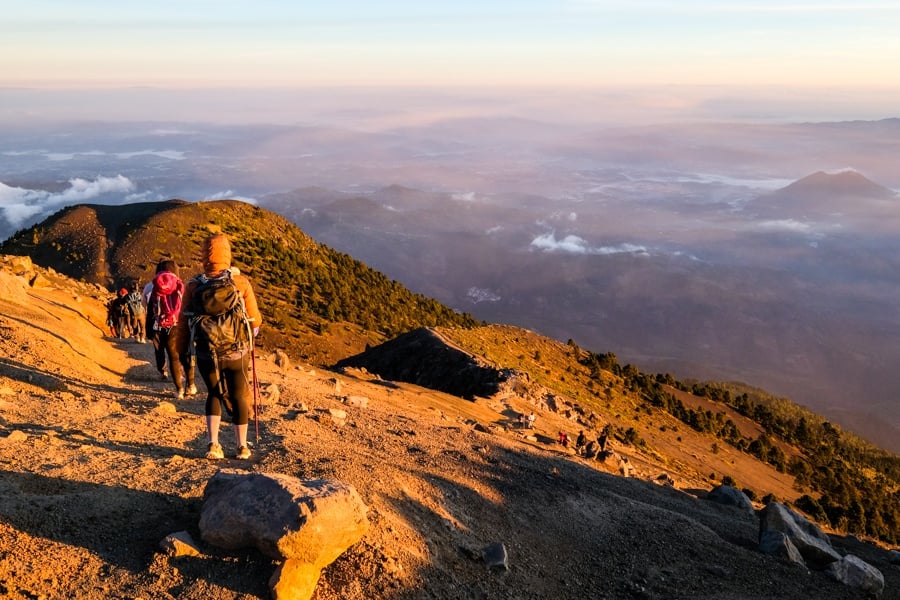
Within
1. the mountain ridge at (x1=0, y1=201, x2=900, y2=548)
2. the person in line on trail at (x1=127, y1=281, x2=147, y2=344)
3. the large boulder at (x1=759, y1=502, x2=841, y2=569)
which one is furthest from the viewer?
the mountain ridge at (x1=0, y1=201, x2=900, y2=548)

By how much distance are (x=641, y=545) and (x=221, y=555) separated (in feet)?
18.5

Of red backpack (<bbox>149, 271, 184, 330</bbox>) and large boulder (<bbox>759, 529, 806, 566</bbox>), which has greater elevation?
red backpack (<bbox>149, 271, 184, 330</bbox>)

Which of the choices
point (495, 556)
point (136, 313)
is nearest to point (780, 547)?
point (495, 556)

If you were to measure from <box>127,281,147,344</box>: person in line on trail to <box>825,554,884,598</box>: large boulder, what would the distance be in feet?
45.2

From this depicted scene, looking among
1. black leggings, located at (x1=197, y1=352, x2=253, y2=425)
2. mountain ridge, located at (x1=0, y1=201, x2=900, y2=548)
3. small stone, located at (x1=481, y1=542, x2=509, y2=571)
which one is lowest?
mountain ridge, located at (x1=0, y1=201, x2=900, y2=548)

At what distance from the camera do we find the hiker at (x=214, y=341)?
22.1ft

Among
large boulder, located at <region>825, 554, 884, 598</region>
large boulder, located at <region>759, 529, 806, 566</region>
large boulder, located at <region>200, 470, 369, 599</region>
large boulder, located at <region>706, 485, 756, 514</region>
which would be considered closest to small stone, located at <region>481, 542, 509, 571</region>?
large boulder, located at <region>200, 470, 369, 599</region>

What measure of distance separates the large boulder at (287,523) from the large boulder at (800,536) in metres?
7.31

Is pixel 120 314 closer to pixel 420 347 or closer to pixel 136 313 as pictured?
pixel 136 313

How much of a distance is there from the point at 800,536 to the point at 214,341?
28.8ft

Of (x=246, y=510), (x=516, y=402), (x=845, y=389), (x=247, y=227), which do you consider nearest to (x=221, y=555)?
(x=246, y=510)

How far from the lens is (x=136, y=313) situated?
16.0 meters

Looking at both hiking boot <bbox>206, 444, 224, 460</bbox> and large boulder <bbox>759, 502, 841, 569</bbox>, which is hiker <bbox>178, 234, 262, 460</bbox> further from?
large boulder <bbox>759, 502, 841, 569</bbox>

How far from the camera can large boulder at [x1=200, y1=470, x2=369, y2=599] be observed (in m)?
5.18
